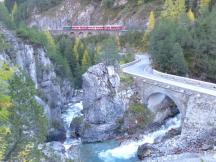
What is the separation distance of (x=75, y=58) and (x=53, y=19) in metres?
39.2

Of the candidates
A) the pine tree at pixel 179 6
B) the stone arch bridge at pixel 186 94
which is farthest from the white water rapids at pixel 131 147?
the pine tree at pixel 179 6

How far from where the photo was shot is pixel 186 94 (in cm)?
4062

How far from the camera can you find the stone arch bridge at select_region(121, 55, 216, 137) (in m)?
37.3

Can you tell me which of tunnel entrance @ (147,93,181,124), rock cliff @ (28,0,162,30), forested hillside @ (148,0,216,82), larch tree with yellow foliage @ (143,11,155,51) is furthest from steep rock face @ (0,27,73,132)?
rock cliff @ (28,0,162,30)

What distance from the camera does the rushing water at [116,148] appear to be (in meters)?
37.1

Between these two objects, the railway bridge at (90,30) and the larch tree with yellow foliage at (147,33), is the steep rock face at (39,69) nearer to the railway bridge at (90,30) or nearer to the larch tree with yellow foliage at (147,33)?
the larch tree with yellow foliage at (147,33)

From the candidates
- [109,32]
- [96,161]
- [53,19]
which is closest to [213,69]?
[96,161]

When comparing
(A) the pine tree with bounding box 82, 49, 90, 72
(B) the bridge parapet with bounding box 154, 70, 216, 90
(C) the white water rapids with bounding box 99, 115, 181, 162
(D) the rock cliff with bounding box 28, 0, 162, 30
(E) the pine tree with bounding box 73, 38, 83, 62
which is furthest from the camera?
(D) the rock cliff with bounding box 28, 0, 162, 30

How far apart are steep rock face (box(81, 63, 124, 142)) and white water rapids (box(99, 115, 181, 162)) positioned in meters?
3.71

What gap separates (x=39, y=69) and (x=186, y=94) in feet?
67.2

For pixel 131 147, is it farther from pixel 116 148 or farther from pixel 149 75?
pixel 149 75

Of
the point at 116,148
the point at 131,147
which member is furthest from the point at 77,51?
the point at 131,147

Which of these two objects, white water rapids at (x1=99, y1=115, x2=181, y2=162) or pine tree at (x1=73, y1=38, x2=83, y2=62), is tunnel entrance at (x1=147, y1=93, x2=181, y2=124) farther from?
pine tree at (x1=73, y1=38, x2=83, y2=62)

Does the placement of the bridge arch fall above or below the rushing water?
above
